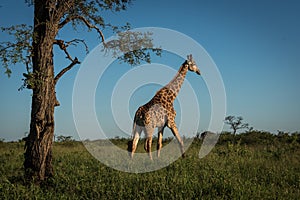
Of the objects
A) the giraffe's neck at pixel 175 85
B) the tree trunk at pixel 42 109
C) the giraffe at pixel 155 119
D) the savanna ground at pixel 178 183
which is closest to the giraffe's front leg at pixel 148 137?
the giraffe at pixel 155 119

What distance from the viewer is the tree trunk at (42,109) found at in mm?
8984

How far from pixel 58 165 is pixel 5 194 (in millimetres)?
3600

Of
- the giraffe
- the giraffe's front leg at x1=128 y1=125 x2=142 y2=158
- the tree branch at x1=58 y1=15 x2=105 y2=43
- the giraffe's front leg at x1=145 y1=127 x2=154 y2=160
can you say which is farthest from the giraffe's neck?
the tree branch at x1=58 y1=15 x2=105 y2=43

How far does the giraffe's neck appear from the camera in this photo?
521 inches

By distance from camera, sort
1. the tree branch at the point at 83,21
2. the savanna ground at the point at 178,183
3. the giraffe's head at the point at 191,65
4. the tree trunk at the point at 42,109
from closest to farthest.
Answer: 1. the savanna ground at the point at 178,183
2. the tree trunk at the point at 42,109
3. the tree branch at the point at 83,21
4. the giraffe's head at the point at 191,65

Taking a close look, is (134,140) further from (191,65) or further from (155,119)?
(191,65)

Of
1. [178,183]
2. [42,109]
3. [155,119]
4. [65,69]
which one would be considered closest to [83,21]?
[65,69]

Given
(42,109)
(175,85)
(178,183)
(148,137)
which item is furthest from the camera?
(175,85)

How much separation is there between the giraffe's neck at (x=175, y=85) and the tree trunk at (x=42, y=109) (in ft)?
16.4

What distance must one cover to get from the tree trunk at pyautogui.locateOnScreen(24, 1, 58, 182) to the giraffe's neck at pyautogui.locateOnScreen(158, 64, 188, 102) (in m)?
5.01

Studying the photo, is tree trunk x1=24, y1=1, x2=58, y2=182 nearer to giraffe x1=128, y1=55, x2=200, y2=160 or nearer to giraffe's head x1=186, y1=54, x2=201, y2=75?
giraffe x1=128, y1=55, x2=200, y2=160

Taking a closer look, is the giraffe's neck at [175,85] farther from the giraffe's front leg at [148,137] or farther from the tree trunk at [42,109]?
the tree trunk at [42,109]

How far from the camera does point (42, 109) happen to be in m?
9.08

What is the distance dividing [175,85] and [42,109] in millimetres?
5909
